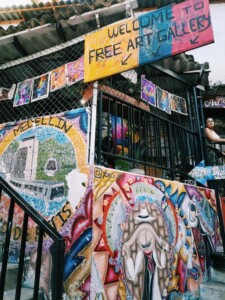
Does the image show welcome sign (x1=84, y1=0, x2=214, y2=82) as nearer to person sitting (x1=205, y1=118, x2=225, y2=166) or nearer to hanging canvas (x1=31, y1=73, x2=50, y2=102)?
hanging canvas (x1=31, y1=73, x2=50, y2=102)

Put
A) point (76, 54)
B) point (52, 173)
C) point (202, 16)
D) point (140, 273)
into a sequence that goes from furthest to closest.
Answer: point (76, 54), point (52, 173), point (140, 273), point (202, 16)

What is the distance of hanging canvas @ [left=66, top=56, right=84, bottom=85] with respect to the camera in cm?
431

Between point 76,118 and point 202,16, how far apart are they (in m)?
2.38

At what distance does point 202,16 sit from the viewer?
3.18 meters

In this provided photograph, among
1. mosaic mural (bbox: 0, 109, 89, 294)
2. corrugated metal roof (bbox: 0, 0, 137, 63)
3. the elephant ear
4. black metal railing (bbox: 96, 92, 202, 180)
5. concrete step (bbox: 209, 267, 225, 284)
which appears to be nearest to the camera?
mosaic mural (bbox: 0, 109, 89, 294)

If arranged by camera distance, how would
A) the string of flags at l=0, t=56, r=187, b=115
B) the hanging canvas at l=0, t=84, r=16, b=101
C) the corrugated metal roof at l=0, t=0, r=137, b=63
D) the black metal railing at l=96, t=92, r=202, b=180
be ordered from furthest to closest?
the hanging canvas at l=0, t=84, r=16, b=101
the string of flags at l=0, t=56, r=187, b=115
the corrugated metal roof at l=0, t=0, r=137, b=63
the black metal railing at l=96, t=92, r=202, b=180

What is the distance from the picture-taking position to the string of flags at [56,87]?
174 inches

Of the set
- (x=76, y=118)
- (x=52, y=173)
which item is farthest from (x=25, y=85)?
(x=52, y=173)

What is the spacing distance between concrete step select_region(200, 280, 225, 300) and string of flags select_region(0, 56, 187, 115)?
3.77 m

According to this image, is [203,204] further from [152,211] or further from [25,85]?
[25,85]

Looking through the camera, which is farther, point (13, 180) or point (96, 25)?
point (96, 25)

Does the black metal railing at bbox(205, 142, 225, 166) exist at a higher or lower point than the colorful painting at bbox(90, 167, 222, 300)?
higher

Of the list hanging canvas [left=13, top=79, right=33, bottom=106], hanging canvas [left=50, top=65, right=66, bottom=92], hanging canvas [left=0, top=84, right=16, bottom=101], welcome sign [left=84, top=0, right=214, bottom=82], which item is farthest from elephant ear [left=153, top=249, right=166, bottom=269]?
hanging canvas [left=0, top=84, right=16, bottom=101]

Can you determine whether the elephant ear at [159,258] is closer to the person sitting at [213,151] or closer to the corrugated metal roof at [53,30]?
the person sitting at [213,151]
